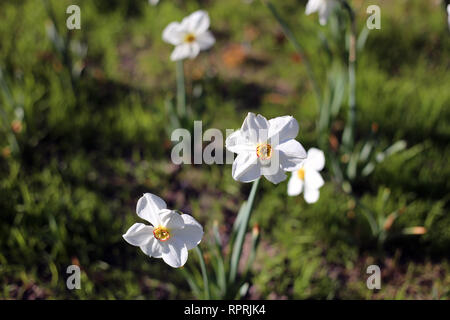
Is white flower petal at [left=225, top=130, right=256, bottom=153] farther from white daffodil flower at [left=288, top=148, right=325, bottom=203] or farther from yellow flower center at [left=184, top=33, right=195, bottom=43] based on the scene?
yellow flower center at [left=184, top=33, right=195, bottom=43]

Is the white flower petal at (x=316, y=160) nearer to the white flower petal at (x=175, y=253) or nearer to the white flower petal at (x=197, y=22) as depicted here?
the white flower petal at (x=175, y=253)

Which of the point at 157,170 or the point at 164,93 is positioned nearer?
the point at 157,170

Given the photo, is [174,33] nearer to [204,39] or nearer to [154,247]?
[204,39]

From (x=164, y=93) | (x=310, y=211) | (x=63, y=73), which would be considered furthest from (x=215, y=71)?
(x=310, y=211)

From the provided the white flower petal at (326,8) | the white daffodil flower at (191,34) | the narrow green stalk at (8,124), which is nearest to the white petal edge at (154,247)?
the white daffodil flower at (191,34)

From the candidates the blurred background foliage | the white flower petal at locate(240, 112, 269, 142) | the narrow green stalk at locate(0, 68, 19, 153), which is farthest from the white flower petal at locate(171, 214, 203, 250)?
the narrow green stalk at locate(0, 68, 19, 153)

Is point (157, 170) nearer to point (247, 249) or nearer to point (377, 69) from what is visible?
point (247, 249)
